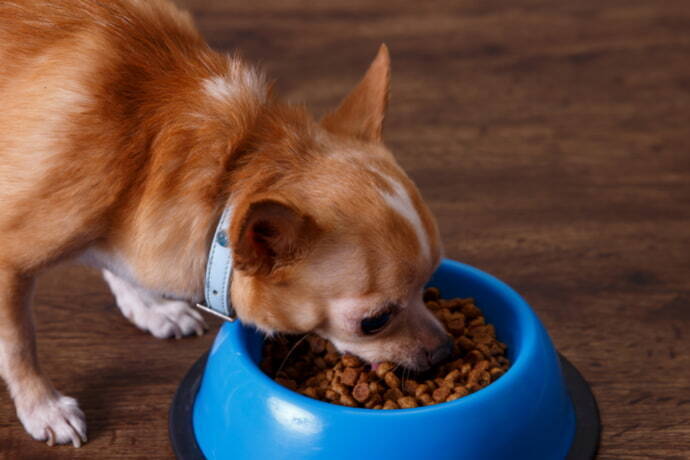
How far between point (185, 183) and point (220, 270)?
18 centimetres

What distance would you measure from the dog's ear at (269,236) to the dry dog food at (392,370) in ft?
1.15

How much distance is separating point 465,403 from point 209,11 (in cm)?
315

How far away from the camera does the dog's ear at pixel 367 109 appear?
1938 millimetres

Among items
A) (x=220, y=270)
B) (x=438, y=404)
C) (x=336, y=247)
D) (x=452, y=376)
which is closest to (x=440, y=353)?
(x=452, y=376)

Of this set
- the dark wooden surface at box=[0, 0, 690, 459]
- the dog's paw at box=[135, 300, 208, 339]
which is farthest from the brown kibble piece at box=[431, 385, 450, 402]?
the dog's paw at box=[135, 300, 208, 339]

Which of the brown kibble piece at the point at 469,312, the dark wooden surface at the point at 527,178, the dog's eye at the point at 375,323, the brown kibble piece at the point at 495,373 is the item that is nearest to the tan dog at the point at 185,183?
the dog's eye at the point at 375,323

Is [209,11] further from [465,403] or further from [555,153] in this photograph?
[465,403]

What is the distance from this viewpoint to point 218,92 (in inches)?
71.9

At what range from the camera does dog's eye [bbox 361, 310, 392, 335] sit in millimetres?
1763

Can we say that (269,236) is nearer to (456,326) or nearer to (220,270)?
(220,270)

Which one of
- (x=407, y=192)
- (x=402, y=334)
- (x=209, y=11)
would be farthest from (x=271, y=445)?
(x=209, y=11)

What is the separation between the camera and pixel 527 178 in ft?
10.3

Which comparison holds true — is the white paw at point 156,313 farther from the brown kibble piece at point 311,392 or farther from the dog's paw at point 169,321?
the brown kibble piece at point 311,392

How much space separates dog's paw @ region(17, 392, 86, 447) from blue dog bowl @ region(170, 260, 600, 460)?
216 mm
